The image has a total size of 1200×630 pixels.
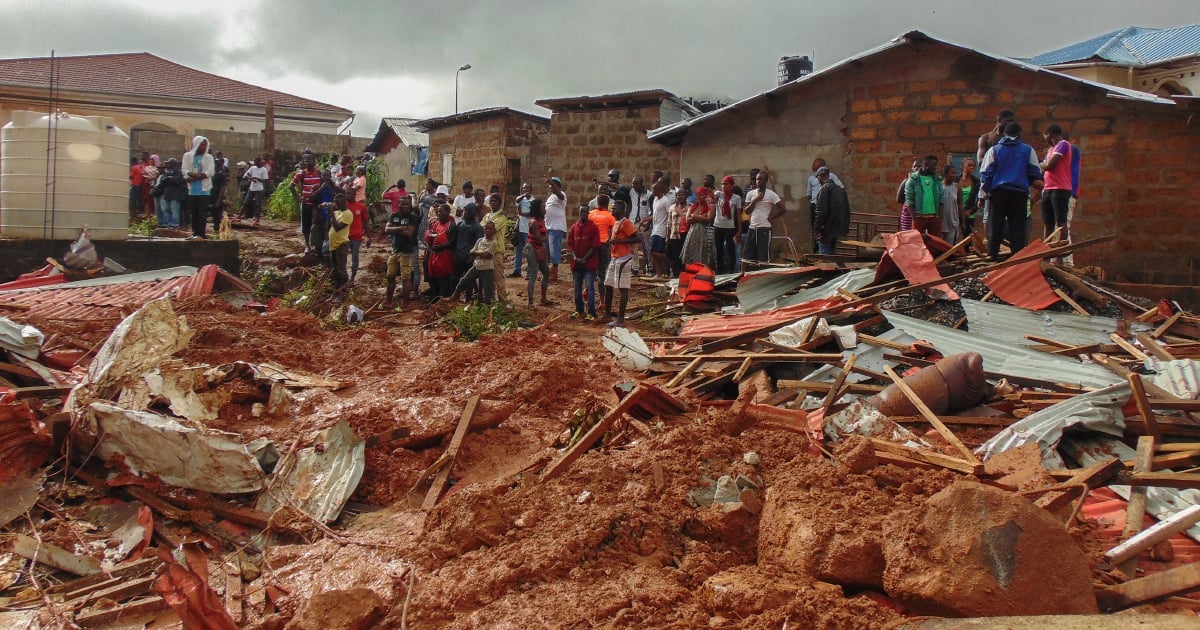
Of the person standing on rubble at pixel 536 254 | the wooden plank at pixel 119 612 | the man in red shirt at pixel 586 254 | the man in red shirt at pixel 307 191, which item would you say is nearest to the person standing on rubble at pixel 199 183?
the man in red shirt at pixel 307 191

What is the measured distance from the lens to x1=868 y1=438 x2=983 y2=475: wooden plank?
3.92 metres

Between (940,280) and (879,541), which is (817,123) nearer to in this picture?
(940,280)

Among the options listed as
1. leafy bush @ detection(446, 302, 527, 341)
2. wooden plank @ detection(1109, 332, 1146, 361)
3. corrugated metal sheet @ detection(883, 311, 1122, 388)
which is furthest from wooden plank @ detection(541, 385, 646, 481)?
leafy bush @ detection(446, 302, 527, 341)

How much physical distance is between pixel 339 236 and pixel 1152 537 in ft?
37.5

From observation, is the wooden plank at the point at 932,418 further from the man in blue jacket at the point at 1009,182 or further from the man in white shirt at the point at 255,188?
the man in white shirt at the point at 255,188

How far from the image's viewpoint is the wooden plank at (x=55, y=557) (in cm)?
445

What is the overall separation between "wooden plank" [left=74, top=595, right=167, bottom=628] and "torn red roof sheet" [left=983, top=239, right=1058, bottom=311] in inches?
302

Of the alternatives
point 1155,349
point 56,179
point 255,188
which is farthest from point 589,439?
point 255,188

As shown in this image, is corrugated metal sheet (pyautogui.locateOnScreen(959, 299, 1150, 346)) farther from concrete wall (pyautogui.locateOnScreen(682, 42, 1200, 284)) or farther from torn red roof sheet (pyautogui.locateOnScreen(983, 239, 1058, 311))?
concrete wall (pyautogui.locateOnScreen(682, 42, 1200, 284))

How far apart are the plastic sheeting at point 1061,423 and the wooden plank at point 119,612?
451 cm

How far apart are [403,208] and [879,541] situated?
9.81m

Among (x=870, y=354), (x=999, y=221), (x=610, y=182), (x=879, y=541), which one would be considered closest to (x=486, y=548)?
(x=879, y=541)

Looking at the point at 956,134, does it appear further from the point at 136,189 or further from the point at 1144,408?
the point at 136,189

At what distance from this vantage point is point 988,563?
293cm
